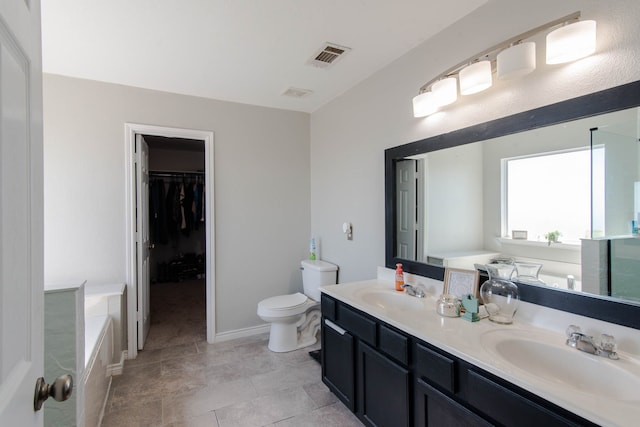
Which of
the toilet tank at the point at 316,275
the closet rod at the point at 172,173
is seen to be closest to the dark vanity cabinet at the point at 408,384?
the toilet tank at the point at 316,275

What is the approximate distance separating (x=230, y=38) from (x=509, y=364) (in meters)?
2.33

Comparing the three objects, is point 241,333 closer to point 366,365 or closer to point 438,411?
point 366,365

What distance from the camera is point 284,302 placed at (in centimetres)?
306

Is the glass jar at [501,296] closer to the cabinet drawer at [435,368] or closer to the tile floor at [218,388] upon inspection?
the cabinet drawer at [435,368]

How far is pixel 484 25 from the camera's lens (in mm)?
1751

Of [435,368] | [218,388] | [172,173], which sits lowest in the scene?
[218,388]

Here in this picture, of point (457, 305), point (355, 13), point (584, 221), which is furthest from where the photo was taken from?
point (355, 13)

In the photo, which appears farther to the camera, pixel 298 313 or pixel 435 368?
pixel 298 313

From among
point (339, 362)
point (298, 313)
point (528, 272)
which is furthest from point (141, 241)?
point (528, 272)

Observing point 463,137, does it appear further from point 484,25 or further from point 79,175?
point 79,175

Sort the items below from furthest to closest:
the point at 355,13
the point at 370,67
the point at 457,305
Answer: the point at 370,67 → the point at 355,13 → the point at 457,305

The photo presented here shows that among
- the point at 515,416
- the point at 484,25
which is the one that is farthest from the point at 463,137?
the point at 515,416

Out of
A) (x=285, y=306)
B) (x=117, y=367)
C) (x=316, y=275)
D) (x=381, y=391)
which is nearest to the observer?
(x=381, y=391)

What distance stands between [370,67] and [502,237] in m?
1.62
